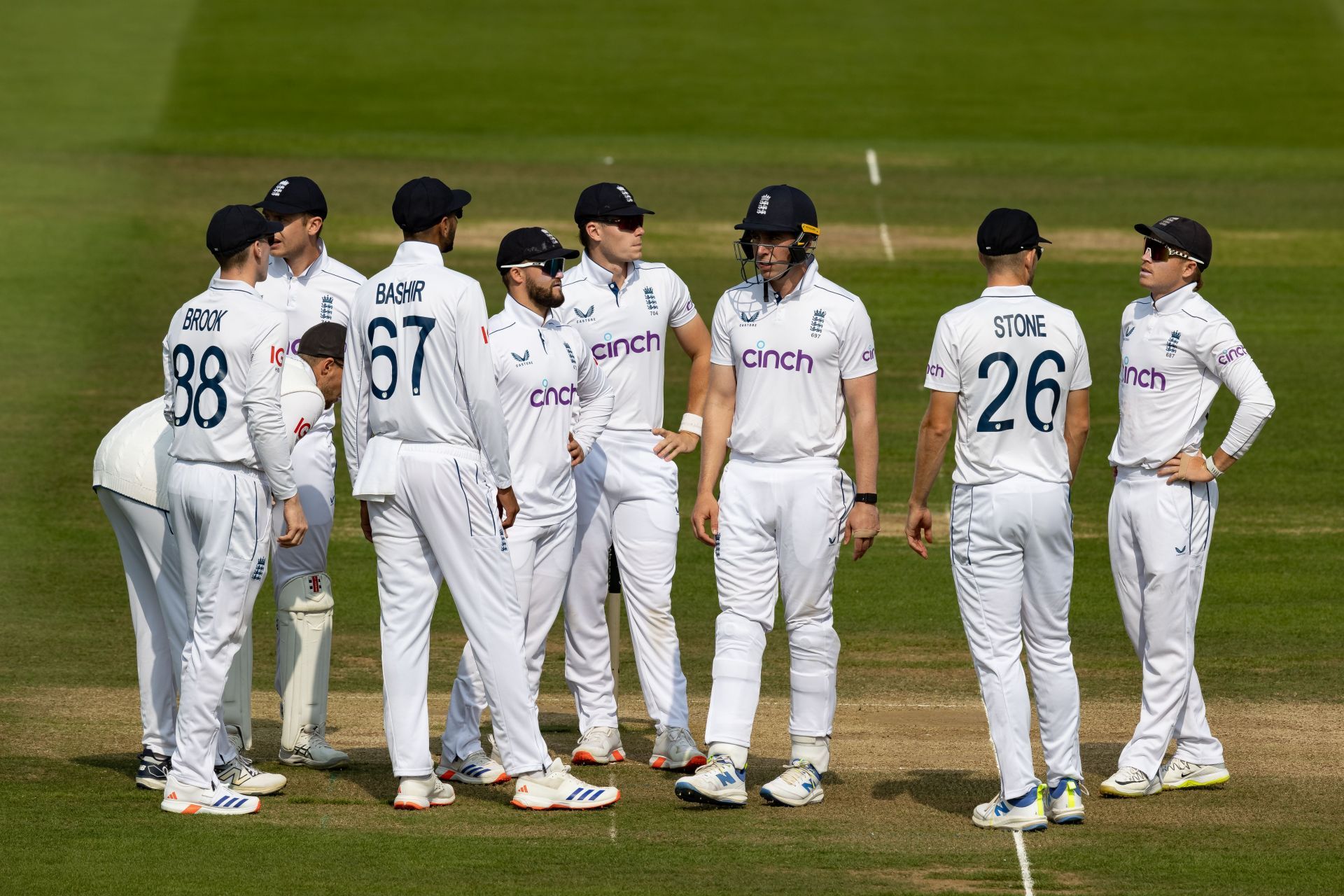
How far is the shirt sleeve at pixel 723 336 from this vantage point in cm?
804

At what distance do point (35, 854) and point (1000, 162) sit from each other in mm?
25111

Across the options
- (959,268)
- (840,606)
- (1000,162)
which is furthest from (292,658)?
(1000,162)

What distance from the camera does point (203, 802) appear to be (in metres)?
7.52

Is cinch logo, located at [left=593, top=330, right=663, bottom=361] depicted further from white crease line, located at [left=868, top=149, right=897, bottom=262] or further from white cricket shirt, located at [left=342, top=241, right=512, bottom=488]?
white crease line, located at [left=868, top=149, right=897, bottom=262]

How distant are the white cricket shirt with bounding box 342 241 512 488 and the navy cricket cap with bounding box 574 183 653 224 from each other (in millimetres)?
1343

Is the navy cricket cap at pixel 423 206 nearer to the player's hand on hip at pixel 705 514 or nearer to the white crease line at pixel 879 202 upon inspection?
the player's hand on hip at pixel 705 514

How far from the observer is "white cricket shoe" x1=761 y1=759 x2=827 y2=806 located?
7.71 metres

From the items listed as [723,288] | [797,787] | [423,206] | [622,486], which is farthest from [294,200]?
[723,288]

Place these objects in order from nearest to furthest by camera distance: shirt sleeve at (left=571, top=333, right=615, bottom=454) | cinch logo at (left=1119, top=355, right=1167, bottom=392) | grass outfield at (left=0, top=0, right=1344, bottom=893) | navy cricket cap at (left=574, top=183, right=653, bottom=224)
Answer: grass outfield at (left=0, top=0, right=1344, bottom=893) < cinch logo at (left=1119, top=355, right=1167, bottom=392) < shirt sleeve at (left=571, top=333, right=615, bottom=454) < navy cricket cap at (left=574, top=183, right=653, bottom=224)

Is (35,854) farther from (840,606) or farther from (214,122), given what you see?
(214,122)

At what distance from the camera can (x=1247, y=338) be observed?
19750 millimetres

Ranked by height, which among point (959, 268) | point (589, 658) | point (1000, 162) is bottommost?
point (589, 658)

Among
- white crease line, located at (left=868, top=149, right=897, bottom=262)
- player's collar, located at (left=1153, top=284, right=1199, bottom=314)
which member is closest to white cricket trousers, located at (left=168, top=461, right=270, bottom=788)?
player's collar, located at (left=1153, top=284, right=1199, bottom=314)

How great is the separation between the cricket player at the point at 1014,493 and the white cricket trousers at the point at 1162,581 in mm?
585
